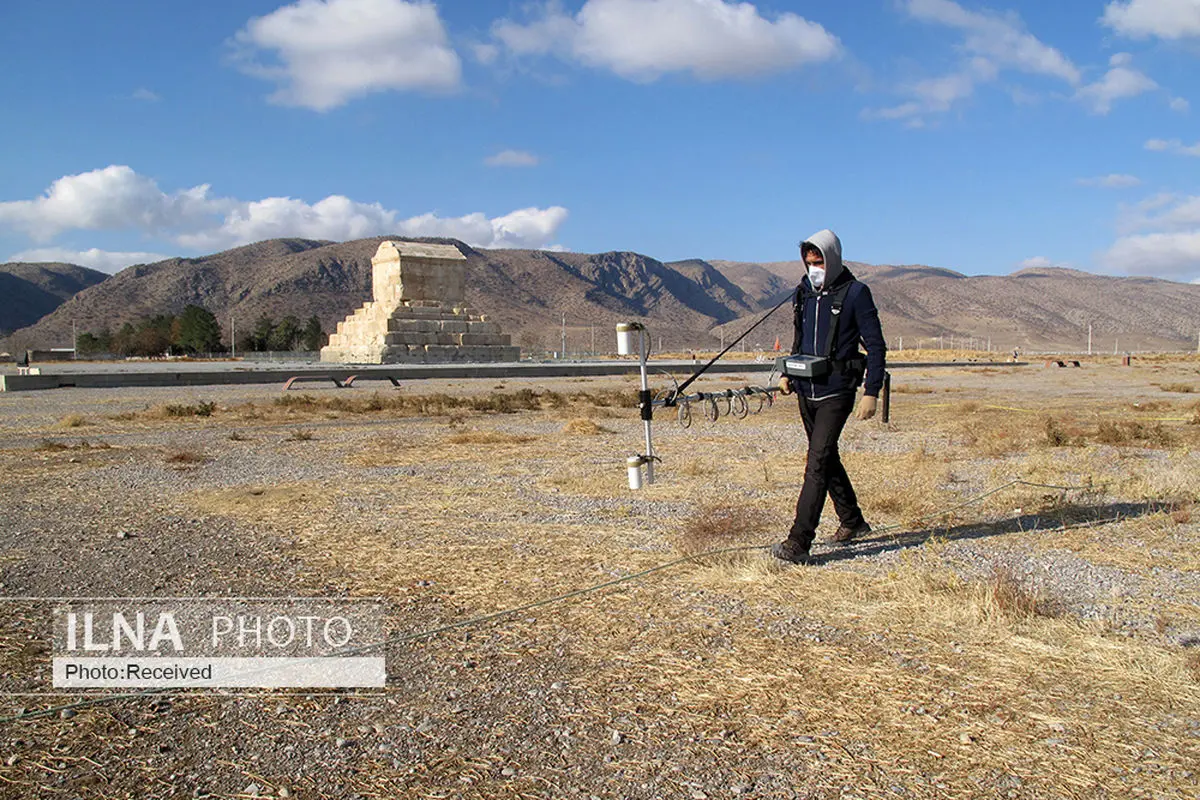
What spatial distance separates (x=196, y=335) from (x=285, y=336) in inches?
274

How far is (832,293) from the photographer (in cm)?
544

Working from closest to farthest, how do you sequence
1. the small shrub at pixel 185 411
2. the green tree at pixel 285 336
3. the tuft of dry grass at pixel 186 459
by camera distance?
the tuft of dry grass at pixel 186 459, the small shrub at pixel 185 411, the green tree at pixel 285 336

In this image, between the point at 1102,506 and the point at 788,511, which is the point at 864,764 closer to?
the point at 788,511

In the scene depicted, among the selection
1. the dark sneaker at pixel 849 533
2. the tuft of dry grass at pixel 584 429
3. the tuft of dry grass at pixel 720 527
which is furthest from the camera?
the tuft of dry grass at pixel 584 429

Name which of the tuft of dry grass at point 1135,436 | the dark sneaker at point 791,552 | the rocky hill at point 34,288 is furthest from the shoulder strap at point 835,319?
the rocky hill at point 34,288

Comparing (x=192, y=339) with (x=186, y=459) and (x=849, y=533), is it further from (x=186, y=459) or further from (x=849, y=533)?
(x=849, y=533)

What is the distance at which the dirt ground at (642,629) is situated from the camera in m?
2.82

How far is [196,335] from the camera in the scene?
2835 inches

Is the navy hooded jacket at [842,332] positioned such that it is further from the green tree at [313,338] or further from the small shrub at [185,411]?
the green tree at [313,338]

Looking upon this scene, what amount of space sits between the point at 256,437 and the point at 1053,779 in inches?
473

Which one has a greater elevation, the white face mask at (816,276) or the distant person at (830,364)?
the white face mask at (816,276)

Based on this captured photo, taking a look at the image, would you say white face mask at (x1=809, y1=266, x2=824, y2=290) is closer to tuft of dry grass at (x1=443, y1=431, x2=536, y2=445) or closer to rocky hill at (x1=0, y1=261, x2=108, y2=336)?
tuft of dry grass at (x1=443, y1=431, x2=536, y2=445)

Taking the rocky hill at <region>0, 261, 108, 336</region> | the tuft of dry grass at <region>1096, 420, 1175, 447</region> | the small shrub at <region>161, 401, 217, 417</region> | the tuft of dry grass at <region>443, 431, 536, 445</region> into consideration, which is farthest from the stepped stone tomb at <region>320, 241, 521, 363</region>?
the rocky hill at <region>0, 261, 108, 336</region>

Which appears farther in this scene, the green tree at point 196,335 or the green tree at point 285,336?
the green tree at point 285,336
